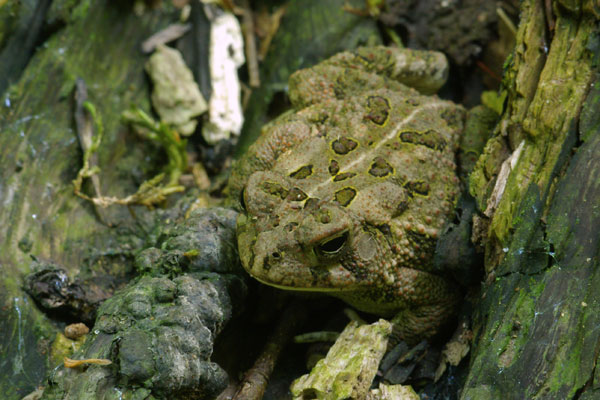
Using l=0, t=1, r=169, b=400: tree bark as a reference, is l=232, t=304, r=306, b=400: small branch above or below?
below

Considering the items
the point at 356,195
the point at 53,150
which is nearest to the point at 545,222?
the point at 356,195

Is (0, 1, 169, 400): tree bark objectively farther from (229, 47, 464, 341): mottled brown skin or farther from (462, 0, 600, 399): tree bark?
(462, 0, 600, 399): tree bark

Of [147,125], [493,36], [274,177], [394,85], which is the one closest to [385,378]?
[274,177]

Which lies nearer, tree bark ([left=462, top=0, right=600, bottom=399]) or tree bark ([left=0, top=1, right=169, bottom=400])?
tree bark ([left=462, top=0, right=600, bottom=399])

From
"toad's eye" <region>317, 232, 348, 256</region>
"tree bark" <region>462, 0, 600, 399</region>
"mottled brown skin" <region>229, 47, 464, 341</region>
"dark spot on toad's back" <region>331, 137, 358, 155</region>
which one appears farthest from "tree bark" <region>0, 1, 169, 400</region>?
"tree bark" <region>462, 0, 600, 399</region>

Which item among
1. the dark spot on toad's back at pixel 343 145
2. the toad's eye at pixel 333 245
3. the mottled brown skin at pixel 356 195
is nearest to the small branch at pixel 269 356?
the mottled brown skin at pixel 356 195

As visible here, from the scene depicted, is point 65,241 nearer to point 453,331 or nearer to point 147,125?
point 147,125

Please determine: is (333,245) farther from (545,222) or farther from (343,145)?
(545,222)
